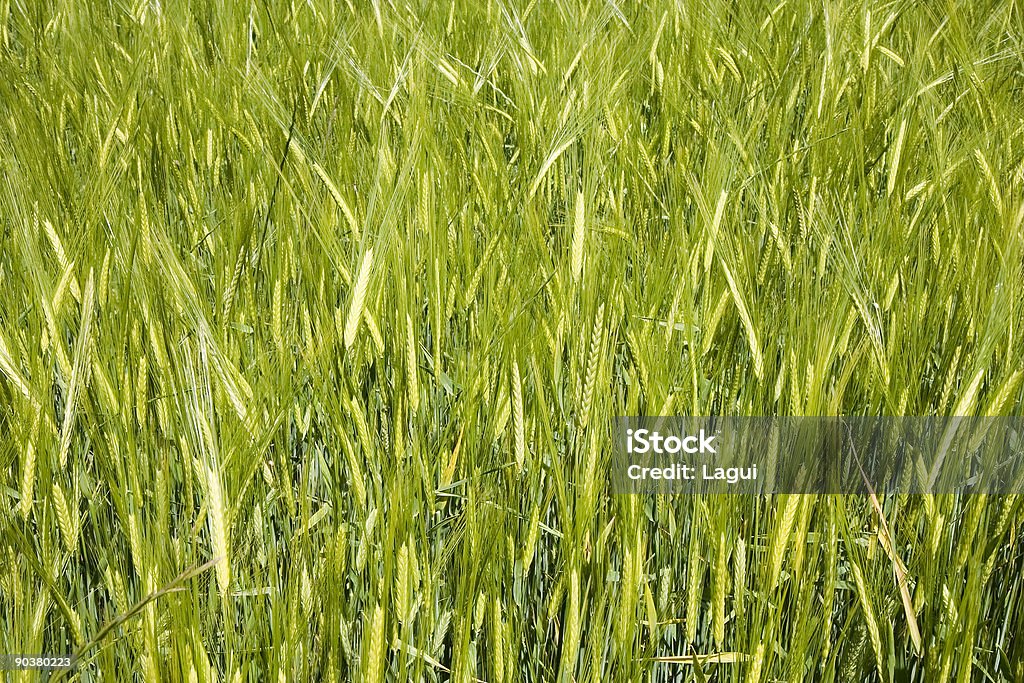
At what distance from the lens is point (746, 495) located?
62 centimetres

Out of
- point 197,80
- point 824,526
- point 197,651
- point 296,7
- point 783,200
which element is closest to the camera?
point 197,651

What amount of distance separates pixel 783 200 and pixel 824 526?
32 centimetres

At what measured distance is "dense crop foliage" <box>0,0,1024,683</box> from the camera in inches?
21.9

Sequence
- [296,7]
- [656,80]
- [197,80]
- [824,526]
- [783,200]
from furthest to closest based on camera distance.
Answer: [296,7], [656,80], [197,80], [783,200], [824,526]

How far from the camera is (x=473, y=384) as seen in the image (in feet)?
2.07

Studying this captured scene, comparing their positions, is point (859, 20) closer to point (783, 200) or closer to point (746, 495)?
point (783, 200)

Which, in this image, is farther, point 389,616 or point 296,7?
point 296,7

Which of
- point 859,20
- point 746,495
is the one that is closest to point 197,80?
point 746,495

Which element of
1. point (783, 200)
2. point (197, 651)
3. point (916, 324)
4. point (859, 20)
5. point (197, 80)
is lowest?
point (197, 651)

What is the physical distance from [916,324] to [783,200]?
0.17 m

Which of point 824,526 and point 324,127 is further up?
point 324,127

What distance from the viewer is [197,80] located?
945 mm

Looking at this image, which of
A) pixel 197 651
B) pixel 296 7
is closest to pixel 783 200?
pixel 197 651

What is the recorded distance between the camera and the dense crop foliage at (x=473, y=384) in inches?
21.9
